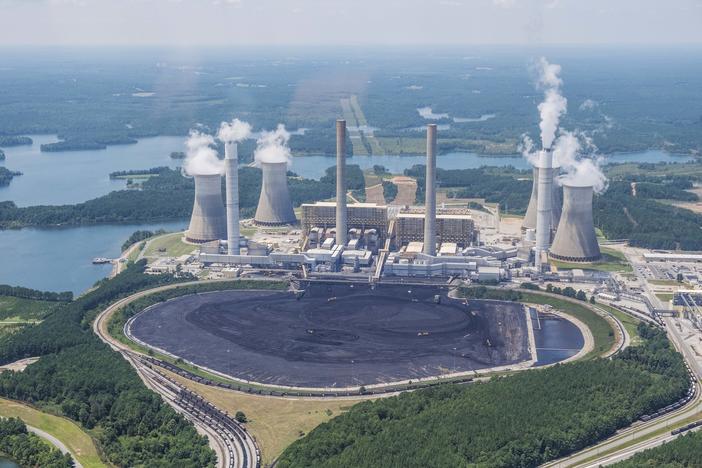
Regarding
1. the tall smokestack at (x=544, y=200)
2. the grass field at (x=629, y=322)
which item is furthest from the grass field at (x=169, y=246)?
the grass field at (x=629, y=322)

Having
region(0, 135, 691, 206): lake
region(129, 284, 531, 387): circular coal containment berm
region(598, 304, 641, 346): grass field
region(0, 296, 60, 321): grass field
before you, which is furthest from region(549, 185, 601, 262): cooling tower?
region(0, 135, 691, 206): lake

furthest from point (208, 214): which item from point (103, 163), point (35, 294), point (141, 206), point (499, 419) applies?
point (103, 163)

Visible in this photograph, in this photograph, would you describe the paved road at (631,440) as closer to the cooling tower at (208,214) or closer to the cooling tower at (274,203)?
the cooling tower at (208,214)

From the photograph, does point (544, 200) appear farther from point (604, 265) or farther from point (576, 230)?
point (604, 265)

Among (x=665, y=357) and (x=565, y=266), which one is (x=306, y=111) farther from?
(x=665, y=357)

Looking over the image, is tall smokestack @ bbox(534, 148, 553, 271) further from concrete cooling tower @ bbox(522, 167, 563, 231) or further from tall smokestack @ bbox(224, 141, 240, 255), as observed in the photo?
tall smokestack @ bbox(224, 141, 240, 255)

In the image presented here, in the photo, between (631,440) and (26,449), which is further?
(631,440)

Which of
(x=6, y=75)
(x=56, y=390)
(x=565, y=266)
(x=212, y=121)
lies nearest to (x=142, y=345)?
(x=56, y=390)
